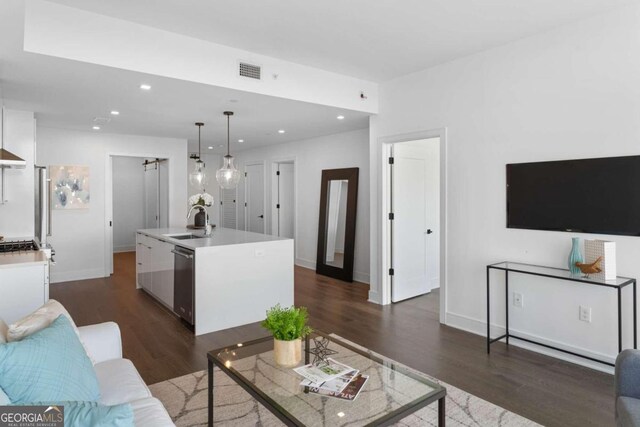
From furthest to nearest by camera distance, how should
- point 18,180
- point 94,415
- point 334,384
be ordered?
point 18,180, point 334,384, point 94,415

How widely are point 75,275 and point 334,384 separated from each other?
5.98 metres

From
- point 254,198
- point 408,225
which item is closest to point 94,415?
point 408,225

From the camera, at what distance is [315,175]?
7176mm

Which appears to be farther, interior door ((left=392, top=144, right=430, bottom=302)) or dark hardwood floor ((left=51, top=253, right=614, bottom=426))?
interior door ((left=392, top=144, right=430, bottom=302))

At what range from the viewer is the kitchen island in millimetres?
3938

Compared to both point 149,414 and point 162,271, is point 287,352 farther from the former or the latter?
point 162,271

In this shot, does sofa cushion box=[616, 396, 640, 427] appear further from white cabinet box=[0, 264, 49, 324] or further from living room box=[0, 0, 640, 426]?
white cabinet box=[0, 264, 49, 324]

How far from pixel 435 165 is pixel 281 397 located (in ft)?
15.2

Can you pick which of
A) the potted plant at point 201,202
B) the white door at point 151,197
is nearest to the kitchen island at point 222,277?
the potted plant at point 201,202

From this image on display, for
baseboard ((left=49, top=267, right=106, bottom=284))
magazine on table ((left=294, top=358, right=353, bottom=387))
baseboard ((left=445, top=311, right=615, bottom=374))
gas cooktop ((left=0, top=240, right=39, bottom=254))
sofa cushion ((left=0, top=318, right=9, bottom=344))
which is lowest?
baseboard ((left=445, top=311, right=615, bottom=374))

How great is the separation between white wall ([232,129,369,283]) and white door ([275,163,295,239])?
25 cm

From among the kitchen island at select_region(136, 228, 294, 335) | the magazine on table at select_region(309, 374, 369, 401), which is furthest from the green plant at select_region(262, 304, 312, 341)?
the kitchen island at select_region(136, 228, 294, 335)

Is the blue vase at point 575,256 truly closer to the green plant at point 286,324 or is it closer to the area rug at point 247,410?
the area rug at point 247,410

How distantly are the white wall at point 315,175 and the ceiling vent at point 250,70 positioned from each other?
2.65 meters
